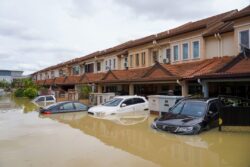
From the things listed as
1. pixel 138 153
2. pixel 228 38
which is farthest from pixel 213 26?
pixel 138 153

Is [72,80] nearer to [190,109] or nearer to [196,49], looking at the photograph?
[196,49]

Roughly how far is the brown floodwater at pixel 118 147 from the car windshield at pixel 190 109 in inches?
44.1

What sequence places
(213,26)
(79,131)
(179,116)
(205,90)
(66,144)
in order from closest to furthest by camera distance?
(66,144), (179,116), (79,131), (205,90), (213,26)

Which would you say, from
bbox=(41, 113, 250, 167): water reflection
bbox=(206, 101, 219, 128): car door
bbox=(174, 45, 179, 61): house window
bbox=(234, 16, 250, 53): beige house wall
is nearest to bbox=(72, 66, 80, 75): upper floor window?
bbox=(174, 45, 179, 61): house window

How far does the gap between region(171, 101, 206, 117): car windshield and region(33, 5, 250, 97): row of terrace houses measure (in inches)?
127

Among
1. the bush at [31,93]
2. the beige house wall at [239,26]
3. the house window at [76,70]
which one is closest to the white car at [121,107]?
the beige house wall at [239,26]

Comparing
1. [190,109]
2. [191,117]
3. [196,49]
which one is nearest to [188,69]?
[196,49]

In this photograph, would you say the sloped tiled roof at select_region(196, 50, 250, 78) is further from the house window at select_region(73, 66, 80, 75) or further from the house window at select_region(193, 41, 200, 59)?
the house window at select_region(73, 66, 80, 75)

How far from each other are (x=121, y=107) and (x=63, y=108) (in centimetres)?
514

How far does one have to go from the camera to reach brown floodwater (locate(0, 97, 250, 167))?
8344 mm

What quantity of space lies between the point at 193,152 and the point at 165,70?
11.9 m

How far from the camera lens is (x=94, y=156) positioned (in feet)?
29.3

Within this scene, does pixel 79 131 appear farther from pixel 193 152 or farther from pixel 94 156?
pixel 193 152

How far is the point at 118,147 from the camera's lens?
407 inches
